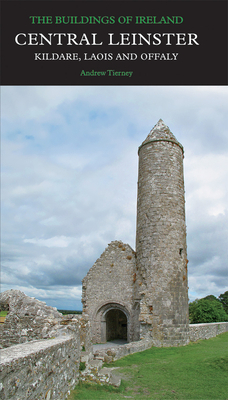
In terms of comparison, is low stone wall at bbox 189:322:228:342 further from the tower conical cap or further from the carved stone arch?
the tower conical cap

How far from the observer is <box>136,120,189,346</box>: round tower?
15602mm

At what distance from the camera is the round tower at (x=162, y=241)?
51.2 ft

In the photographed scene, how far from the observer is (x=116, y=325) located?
877 inches

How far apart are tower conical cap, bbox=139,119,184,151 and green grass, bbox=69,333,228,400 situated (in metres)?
13.0

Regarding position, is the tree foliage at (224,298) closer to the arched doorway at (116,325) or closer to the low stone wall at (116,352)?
the arched doorway at (116,325)

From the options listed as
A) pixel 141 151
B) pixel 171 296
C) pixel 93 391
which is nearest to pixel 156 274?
pixel 171 296

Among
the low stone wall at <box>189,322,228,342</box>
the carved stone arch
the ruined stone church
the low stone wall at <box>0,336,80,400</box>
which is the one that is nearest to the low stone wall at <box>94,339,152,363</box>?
the ruined stone church

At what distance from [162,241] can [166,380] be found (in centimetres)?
897

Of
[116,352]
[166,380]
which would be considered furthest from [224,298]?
[166,380]

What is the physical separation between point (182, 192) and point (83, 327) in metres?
12.4

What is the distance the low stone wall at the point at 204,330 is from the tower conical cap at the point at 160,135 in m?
12.2

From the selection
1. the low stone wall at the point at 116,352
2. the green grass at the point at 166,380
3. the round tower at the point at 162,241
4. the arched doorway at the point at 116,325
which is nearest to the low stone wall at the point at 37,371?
the green grass at the point at 166,380

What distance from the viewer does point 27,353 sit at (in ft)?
12.4

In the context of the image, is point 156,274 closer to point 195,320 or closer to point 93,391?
point 93,391
